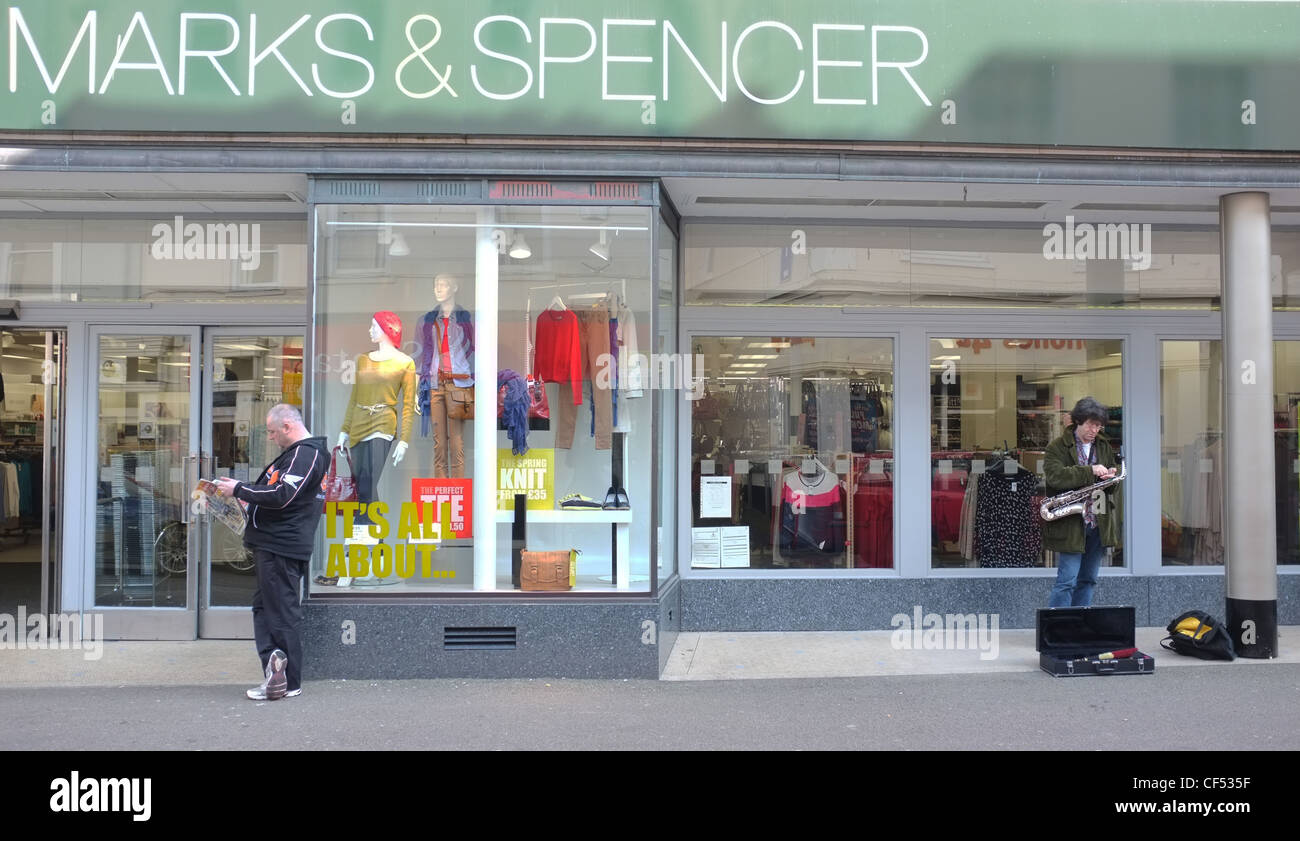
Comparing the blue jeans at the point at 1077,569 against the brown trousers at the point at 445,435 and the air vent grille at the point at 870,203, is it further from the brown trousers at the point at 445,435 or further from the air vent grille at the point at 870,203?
the brown trousers at the point at 445,435

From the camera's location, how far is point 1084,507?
7.61 metres

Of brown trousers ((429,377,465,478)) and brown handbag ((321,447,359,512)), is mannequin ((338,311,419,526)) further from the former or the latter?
brown trousers ((429,377,465,478))

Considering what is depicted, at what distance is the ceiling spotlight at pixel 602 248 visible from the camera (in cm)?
770

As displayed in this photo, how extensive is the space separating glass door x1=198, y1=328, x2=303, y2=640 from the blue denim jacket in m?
1.40

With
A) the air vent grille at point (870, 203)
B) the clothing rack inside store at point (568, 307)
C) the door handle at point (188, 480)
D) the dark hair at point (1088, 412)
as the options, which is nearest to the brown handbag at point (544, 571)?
the clothing rack inside store at point (568, 307)

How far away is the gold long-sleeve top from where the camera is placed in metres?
7.64

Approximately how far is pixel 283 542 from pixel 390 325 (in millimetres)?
1961

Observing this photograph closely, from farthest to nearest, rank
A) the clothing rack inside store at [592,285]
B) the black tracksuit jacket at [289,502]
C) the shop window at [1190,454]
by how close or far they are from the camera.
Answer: the shop window at [1190,454], the clothing rack inside store at [592,285], the black tracksuit jacket at [289,502]

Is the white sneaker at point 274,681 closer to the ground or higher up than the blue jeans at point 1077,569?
closer to the ground

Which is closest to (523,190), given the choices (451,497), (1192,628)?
(451,497)

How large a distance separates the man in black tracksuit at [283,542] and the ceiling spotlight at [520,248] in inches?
82.2

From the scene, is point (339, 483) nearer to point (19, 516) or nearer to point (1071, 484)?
A: point (19, 516)

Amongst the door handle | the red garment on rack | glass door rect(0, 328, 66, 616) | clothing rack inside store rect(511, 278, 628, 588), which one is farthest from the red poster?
the red garment on rack

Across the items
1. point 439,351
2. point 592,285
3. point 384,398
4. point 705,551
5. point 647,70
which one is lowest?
point 705,551
